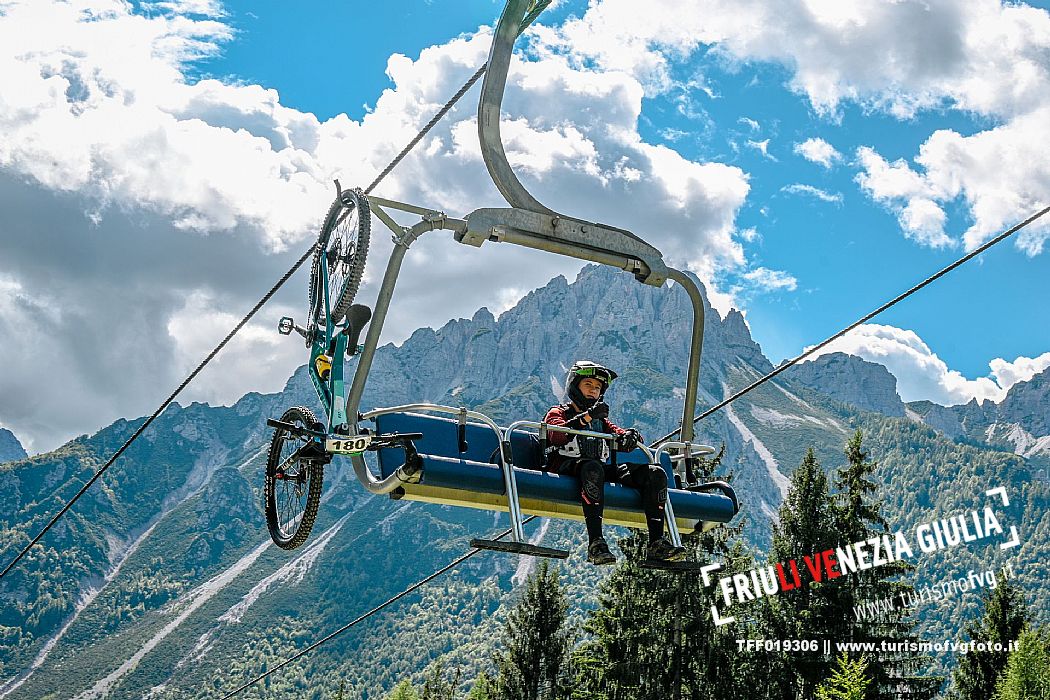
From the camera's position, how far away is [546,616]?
116 feet

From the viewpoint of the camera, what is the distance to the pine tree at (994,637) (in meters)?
37.0

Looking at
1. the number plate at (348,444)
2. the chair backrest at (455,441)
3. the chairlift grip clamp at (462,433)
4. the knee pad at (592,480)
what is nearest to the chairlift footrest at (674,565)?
the knee pad at (592,480)

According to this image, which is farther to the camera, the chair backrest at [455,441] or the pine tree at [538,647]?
the pine tree at [538,647]

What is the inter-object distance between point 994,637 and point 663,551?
3338 centimetres

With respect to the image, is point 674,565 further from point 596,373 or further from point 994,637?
point 994,637

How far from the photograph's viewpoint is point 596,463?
873cm

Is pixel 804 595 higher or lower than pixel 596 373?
higher

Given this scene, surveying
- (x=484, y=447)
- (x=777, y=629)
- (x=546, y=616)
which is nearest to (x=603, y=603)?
(x=546, y=616)

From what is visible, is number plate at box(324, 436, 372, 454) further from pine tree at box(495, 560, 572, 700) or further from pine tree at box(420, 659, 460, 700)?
pine tree at box(420, 659, 460, 700)

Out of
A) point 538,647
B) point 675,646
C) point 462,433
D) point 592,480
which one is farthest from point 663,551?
point 538,647

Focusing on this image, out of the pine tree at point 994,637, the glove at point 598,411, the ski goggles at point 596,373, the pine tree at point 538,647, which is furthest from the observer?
the pine tree at point 994,637

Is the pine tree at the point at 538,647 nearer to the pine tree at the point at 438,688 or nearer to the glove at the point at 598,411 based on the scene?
the pine tree at the point at 438,688

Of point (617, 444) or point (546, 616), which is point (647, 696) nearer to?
point (546, 616)

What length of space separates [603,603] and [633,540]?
333 cm
